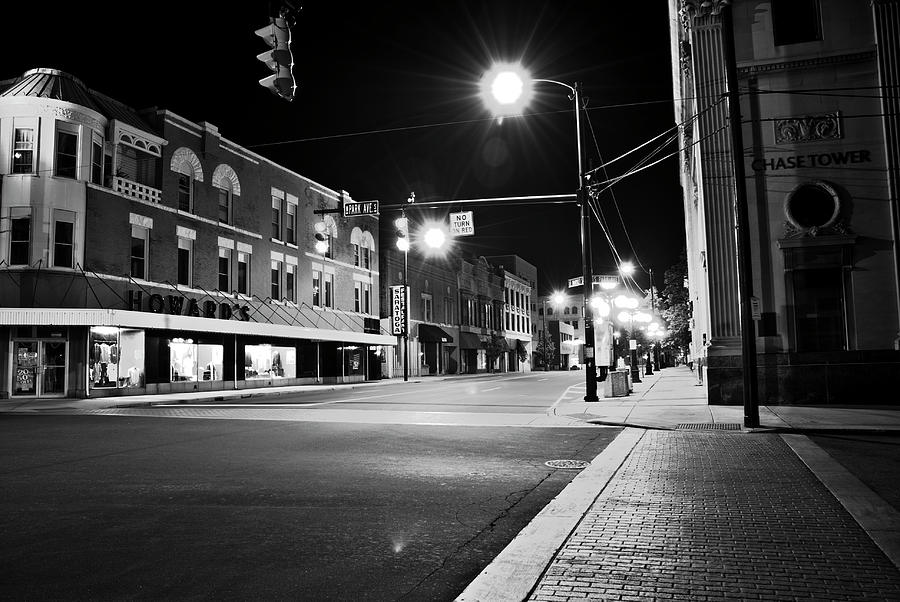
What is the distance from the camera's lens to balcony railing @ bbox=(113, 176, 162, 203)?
27.2 m

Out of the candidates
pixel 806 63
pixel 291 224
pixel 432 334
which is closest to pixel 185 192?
pixel 291 224

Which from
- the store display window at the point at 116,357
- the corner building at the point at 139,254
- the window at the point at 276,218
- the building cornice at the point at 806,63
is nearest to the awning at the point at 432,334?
the corner building at the point at 139,254

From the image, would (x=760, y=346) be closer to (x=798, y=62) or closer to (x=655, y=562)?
(x=798, y=62)

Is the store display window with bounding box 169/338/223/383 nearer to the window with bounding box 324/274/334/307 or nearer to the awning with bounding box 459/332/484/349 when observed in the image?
the window with bounding box 324/274/334/307

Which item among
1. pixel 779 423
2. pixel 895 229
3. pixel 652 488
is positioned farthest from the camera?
pixel 895 229

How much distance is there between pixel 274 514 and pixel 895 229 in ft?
58.0

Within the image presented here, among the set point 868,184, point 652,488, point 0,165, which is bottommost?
point 652,488

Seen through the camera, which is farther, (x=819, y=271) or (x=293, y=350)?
(x=293, y=350)

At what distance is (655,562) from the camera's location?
4.85m

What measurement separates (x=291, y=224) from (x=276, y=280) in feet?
11.7

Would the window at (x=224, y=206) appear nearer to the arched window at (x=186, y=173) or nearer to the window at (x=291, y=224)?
the arched window at (x=186, y=173)

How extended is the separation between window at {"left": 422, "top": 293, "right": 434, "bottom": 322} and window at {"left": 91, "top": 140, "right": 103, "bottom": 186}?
105ft

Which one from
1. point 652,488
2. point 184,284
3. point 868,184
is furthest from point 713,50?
point 184,284

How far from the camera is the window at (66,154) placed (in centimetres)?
2531
